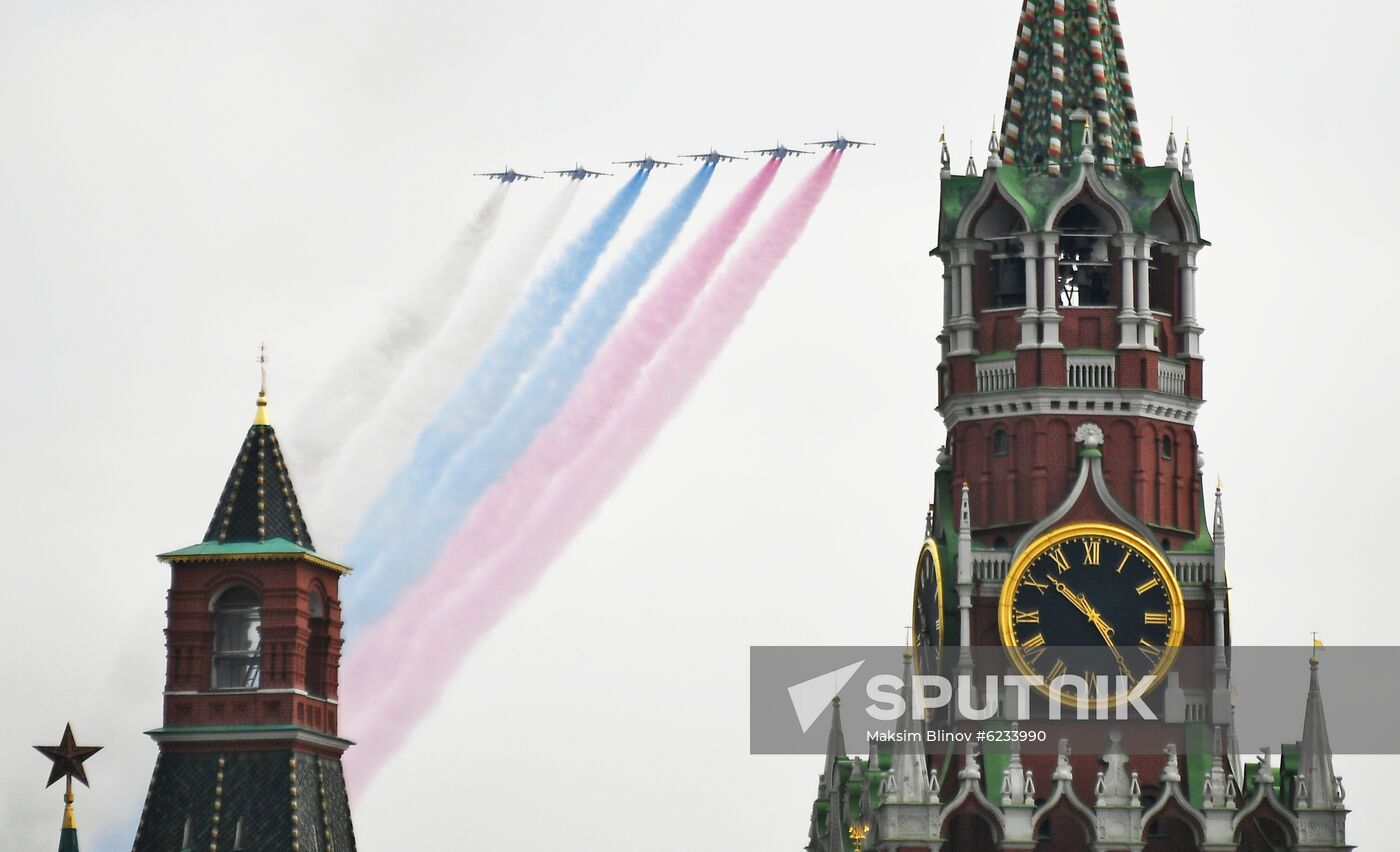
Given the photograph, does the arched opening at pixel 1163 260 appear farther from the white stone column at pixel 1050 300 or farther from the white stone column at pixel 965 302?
the white stone column at pixel 965 302

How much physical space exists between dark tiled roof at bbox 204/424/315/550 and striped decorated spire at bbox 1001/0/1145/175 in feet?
89.4

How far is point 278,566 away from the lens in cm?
17000

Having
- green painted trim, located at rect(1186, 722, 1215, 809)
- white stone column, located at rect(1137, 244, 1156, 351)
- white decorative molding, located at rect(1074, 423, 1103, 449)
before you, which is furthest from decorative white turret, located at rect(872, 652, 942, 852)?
white stone column, located at rect(1137, 244, 1156, 351)

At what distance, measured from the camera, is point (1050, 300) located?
173 meters

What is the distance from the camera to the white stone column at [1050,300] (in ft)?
567

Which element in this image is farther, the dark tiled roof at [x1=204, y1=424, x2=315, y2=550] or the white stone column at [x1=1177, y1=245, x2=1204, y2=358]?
the white stone column at [x1=1177, y1=245, x2=1204, y2=358]

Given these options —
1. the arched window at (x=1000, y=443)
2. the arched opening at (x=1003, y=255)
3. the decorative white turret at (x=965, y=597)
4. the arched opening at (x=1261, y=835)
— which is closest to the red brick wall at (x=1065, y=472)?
the arched window at (x=1000, y=443)

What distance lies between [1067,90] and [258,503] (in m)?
31.4

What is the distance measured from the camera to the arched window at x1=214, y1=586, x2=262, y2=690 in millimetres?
170375

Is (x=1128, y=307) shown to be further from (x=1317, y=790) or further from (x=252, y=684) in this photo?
(x=252, y=684)

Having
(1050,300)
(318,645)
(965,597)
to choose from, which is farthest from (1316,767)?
(318,645)

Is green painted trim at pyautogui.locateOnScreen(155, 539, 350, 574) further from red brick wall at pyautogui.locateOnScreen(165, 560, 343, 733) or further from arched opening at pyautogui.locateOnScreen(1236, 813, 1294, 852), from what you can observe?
arched opening at pyautogui.locateOnScreen(1236, 813, 1294, 852)

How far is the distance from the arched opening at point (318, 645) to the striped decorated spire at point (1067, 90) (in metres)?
28.1

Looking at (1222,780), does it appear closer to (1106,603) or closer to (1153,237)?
(1106,603)
